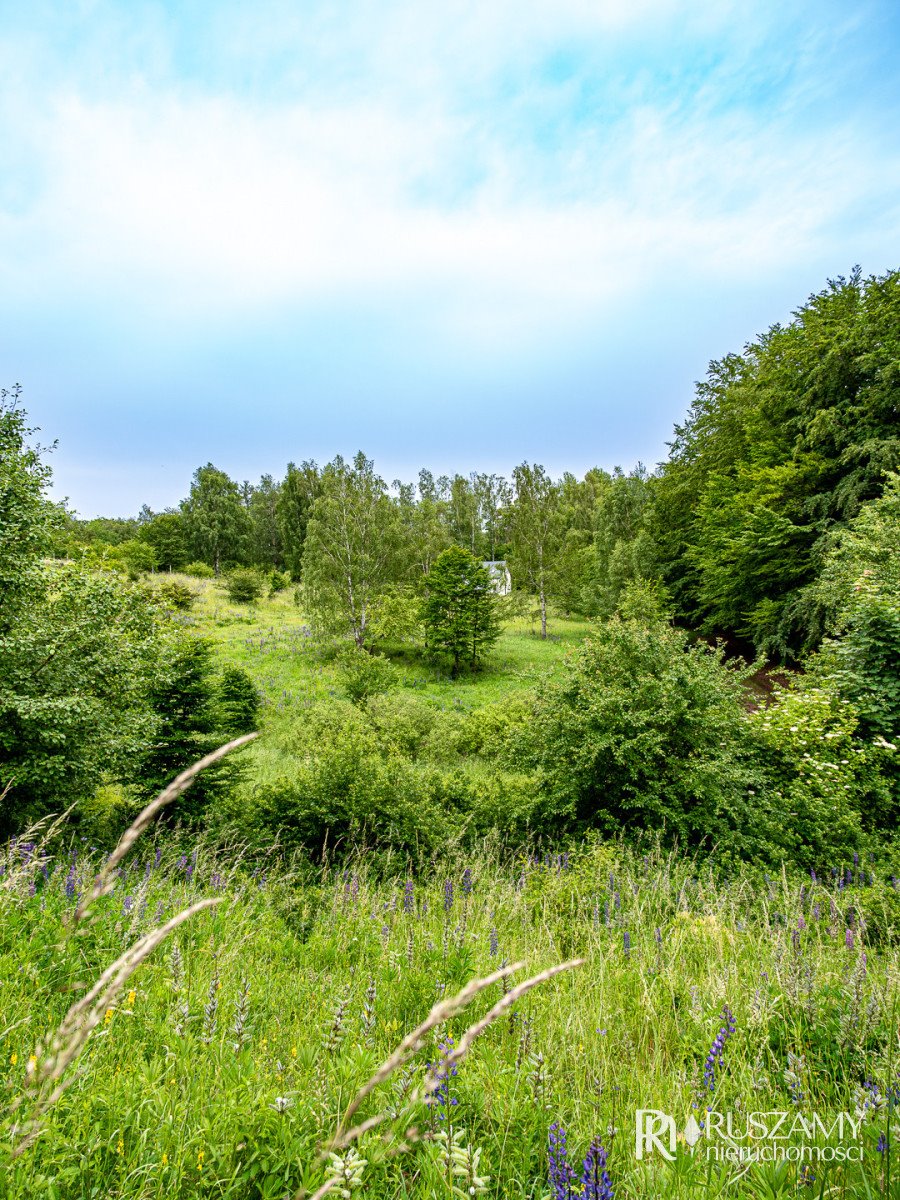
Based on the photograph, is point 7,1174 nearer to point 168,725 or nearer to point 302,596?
point 168,725

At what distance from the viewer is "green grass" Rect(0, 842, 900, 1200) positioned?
1.82 m

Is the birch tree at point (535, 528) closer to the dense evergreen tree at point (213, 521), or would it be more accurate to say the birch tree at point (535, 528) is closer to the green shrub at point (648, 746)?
the green shrub at point (648, 746)

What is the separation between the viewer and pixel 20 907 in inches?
137

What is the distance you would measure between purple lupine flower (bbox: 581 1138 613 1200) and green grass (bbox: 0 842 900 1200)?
0.57 ft

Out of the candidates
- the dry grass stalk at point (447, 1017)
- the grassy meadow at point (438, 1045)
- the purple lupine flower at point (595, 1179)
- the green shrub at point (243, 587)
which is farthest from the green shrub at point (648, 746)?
the green shrub at point (243, 587)

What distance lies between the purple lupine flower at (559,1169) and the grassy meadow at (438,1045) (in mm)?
15

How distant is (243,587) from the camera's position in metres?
39.5

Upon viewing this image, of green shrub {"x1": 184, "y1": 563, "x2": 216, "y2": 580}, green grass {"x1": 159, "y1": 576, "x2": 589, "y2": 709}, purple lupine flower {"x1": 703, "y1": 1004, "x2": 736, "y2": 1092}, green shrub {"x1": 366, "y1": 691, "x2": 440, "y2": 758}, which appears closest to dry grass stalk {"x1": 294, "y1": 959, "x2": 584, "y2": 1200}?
purple lupine flower {"x1": 703, "y1": 1004, "x2": 736, "y2": 1092}

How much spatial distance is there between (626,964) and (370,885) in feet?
9.39

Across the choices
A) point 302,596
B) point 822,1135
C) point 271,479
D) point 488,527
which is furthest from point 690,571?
point 271,479

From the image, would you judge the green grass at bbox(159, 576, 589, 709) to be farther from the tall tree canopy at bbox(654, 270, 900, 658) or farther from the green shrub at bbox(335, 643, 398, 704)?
the tall tree canopy at bbox(654, 270, 900, 658)

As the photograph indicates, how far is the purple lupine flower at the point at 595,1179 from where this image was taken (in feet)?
5.06

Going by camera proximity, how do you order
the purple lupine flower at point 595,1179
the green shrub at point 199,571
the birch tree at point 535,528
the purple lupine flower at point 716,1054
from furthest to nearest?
the green shrub at point 199,571 → the birch tree at point 535,528 → the purple lupine flower at point 716,1054 → the purple lupine flower at point 595,1179

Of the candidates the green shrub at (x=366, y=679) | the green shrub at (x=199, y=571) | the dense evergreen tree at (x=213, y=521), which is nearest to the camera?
the green shrub at (x=366, y=679)
